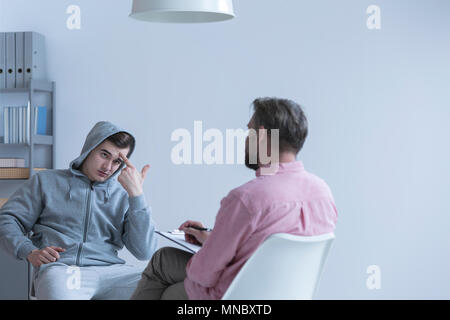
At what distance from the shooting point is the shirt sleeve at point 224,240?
186 centimetres

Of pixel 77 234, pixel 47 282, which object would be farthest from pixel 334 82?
pixel 47 282

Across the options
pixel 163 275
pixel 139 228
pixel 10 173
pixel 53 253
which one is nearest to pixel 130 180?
pixel 139 228

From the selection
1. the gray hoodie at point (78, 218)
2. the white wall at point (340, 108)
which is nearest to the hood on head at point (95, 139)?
the gray hoodie at point (78, 218)

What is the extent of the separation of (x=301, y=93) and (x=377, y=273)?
1.21 meters

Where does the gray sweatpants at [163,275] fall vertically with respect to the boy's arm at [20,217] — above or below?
below

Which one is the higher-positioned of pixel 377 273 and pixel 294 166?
pixel 294 166

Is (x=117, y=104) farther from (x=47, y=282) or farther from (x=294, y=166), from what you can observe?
(x=294, y=166)

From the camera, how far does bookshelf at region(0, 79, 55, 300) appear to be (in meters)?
4.04

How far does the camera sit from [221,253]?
1888 mm

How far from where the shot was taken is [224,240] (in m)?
1.88

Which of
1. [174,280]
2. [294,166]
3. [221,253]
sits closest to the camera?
[221,253]

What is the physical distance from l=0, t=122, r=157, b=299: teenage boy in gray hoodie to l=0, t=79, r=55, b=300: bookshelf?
4.45 feet

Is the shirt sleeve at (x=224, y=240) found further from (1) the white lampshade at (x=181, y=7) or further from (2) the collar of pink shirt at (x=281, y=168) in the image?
(1) the white lampshade at (x=181, y=7)

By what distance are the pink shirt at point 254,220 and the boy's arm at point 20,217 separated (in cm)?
91
